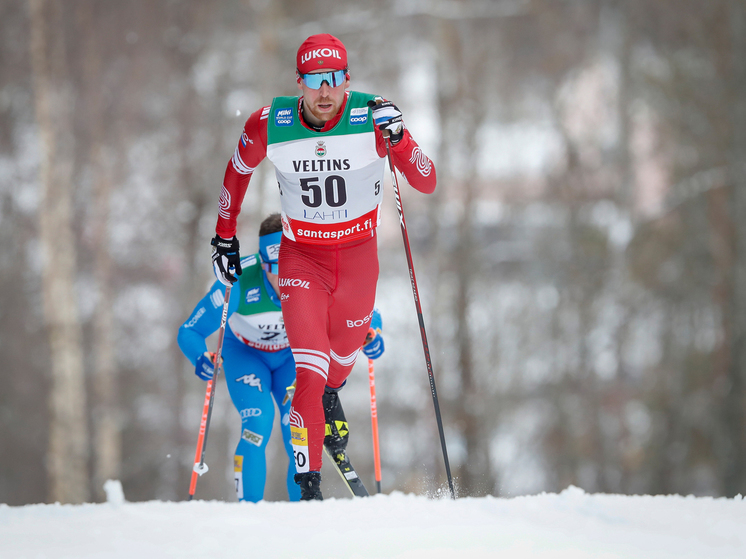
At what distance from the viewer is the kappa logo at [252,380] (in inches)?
157

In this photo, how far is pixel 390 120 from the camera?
9.57ft

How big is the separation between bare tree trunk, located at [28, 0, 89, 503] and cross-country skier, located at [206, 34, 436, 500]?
841 centimetres

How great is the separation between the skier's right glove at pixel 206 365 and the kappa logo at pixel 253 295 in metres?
0.40

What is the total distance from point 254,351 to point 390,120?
190 centimetres

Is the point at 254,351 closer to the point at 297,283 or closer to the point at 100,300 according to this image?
the point at 297,283

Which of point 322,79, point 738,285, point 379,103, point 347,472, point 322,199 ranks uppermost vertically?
point 322,79

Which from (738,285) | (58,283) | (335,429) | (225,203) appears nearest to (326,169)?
(225,203)

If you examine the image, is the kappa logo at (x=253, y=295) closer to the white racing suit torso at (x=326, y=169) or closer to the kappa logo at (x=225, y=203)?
the kappa logo at (x=225, y=203)

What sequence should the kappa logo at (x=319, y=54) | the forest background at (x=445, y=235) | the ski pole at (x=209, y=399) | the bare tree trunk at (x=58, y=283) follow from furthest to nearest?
the forest background at (x=445, y=235) → the bare tree trunk at (x=58, y=283) → the ski pole at (x=209, y=399) → the kappa logo at (x=319, y=54)

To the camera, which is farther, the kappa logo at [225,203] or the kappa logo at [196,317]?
the kappa logo at [196,317]

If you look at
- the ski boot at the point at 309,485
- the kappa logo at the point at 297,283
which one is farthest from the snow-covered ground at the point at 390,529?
the kappa logo at the point at 297,283

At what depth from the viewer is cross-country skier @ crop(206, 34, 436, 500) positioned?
9.61ft

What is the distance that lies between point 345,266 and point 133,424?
932 cm

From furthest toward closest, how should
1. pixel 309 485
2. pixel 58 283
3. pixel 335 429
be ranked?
pixel 58 283, pixel 335 429, pixel 309 485
